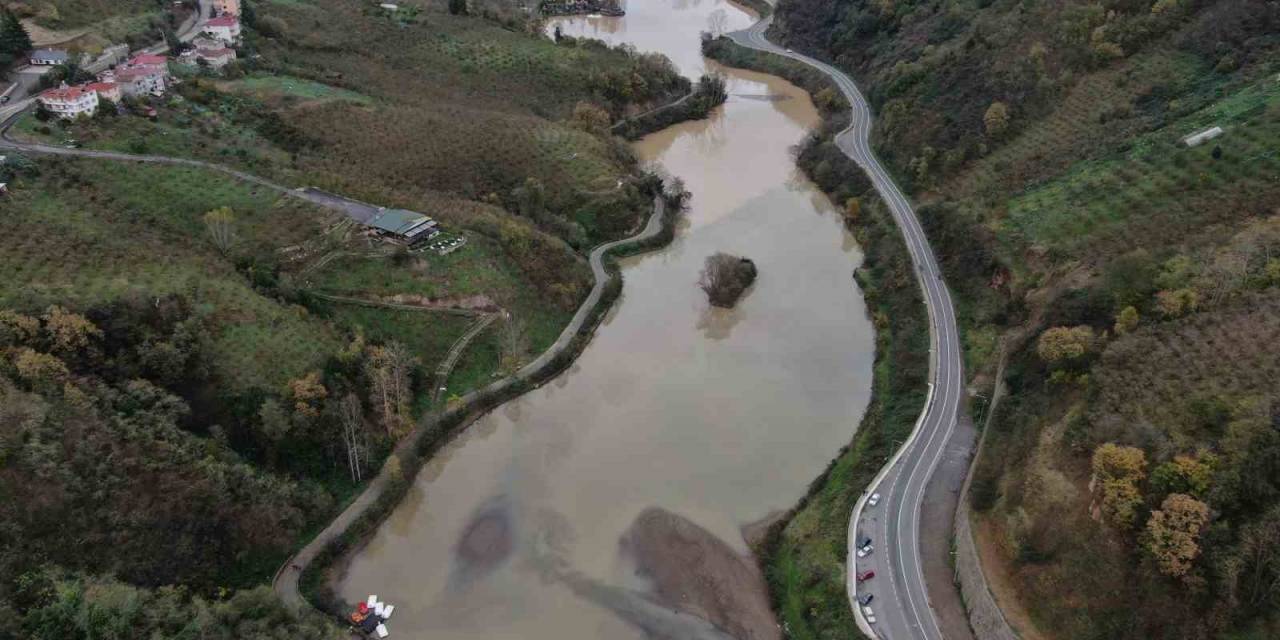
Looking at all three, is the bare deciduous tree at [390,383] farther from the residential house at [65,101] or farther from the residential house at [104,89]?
the residential house at [104,89]

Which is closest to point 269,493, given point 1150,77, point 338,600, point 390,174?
point 338,600

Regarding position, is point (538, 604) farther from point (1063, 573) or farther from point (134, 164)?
point (134, 164)

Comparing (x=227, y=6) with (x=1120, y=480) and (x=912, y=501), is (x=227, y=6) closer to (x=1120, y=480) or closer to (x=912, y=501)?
(x=912, y=501)

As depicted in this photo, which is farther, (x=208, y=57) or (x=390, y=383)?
(x=208, y=57)

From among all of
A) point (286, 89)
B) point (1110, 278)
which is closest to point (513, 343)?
point (1110, 278)

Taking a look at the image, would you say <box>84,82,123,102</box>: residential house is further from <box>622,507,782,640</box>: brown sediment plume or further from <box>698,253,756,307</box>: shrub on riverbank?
<box>622,507,782,640</box>: brown sediment plume
